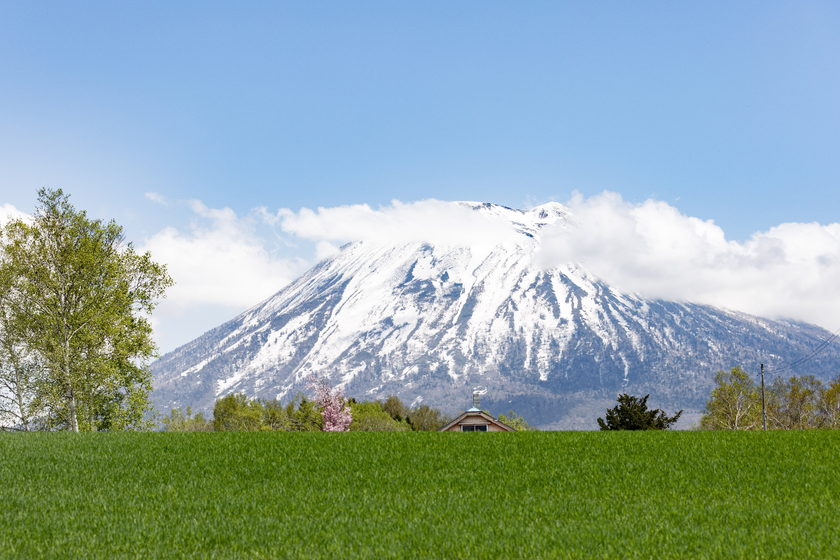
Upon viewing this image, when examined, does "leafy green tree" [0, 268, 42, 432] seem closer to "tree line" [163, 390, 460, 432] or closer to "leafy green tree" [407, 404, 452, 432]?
"tree line" [163, 390, 460, 432]

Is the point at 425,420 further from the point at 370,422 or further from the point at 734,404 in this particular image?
the point at 734,404

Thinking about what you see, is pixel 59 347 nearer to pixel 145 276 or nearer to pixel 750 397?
pixel 145 276

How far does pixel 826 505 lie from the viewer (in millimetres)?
11688

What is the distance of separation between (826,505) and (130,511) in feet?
45.9

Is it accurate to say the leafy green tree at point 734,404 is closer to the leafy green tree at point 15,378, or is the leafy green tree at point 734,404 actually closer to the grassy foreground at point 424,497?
the grassy foreground at point 424,497

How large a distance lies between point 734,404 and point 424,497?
9878cm

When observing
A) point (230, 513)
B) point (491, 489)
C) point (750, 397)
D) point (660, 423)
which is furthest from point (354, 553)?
point (750, 397)

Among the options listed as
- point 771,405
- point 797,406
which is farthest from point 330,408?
point 797,406

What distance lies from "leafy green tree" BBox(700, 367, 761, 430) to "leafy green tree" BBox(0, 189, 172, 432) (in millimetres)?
86807

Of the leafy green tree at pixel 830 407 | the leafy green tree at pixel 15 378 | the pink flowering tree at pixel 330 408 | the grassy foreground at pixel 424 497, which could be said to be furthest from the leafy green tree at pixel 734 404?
the leafy green tree at pixel 15 378

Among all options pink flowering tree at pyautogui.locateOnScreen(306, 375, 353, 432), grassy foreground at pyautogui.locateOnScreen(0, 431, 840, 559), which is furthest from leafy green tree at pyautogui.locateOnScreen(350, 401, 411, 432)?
grassy foreground at pyautogui.locateOnScreen(0, 431, 840, 559)

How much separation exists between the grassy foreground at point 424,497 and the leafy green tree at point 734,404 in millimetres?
83596

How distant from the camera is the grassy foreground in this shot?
375 inches

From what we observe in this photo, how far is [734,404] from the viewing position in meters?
95.3
